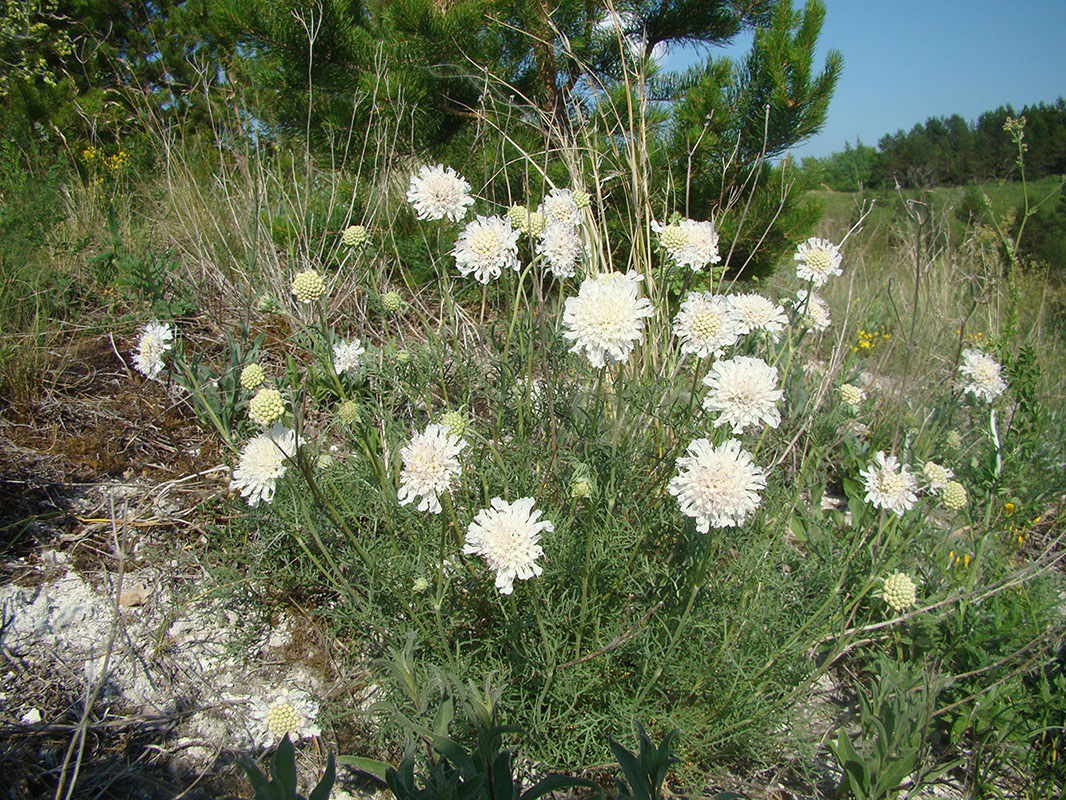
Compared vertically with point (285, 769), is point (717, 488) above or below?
above

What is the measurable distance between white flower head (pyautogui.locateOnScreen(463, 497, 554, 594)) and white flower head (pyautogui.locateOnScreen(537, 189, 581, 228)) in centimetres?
99

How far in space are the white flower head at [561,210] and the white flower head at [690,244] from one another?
0.91 ft

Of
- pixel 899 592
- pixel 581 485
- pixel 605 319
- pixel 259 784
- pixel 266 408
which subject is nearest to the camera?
pixel 259 784

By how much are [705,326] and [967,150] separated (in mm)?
25808

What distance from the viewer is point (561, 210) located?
2029 mm

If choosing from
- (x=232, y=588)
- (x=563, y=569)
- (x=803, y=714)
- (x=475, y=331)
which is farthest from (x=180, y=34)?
(x=803, y=714)

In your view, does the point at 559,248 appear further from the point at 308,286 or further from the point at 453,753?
the point at 453,753

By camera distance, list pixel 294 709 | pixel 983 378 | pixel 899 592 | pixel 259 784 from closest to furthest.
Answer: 1. pixel 259 784
2. pixel 294 709
3. pixel 899 592
4. pixel 983 378

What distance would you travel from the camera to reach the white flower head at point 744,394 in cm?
159

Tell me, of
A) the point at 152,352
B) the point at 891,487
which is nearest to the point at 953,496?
the point at 891,487

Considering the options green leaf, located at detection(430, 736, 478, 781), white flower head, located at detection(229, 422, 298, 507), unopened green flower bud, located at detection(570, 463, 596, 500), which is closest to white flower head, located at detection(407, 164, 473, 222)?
white flower head, located at detection(229, 422, 298, 507)

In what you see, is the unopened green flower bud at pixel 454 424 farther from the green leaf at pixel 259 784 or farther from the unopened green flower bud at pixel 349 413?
the green leaf at pixel 259 784

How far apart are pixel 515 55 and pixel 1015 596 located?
4331 millimetres

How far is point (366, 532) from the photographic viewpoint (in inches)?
85.7
